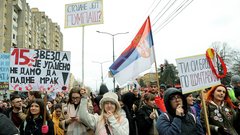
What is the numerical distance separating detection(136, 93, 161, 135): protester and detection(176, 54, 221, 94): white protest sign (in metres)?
1.48

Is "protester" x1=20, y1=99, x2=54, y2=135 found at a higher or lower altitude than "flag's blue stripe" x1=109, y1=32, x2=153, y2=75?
lower

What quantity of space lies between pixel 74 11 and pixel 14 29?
54.6m

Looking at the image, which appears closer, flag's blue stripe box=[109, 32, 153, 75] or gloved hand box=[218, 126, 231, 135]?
gloved hand box=[218, 126, 231, 135]

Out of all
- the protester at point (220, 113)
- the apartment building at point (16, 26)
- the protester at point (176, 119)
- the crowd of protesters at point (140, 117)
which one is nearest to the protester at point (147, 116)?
the crowd of protesters at point (140, 117)

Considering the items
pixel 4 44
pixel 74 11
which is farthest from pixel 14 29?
pixel 74 11

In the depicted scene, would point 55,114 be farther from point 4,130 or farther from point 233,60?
point 233,60

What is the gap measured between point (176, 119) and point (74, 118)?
63.9 inches

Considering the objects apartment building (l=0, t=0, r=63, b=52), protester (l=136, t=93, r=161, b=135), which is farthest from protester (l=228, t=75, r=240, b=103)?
apartment building (l=0, t=0, r=63, b=52)

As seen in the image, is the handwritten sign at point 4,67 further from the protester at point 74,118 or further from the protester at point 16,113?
the protester at point 74,118

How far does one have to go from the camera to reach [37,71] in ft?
16.9

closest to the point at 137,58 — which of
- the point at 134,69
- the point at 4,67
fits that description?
the point at 134,69

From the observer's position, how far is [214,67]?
4.17 metres

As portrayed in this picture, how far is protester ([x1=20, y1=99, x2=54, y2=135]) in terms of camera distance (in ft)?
14.2

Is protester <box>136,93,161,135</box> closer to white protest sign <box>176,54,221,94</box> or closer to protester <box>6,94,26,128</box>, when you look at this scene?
white protest sign <box>176,54,221,94</box>
